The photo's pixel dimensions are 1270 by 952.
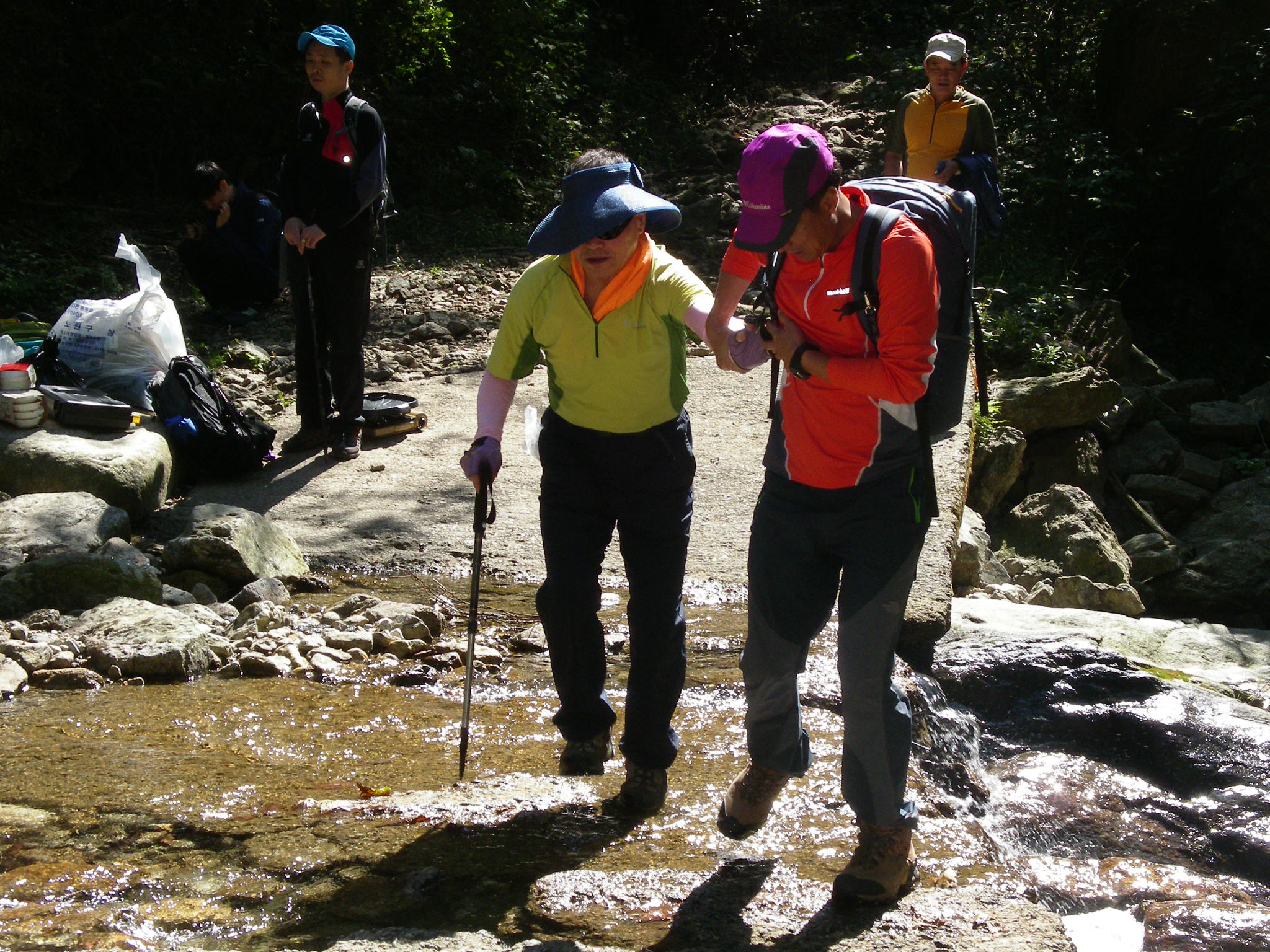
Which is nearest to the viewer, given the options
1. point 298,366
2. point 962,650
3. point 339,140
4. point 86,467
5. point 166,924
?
point 166,924

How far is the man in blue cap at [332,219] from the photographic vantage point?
21.0 feet

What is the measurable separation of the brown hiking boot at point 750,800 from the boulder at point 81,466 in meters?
3.96

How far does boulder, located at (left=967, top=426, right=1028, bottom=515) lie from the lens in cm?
805

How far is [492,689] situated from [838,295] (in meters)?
2.28

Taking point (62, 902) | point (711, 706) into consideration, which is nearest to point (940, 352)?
point (711, 706)

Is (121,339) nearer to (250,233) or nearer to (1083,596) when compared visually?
(250,233)

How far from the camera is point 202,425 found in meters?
6.56

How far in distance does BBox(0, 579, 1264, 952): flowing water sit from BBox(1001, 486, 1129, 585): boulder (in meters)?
3.37

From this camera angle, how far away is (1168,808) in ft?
13.9

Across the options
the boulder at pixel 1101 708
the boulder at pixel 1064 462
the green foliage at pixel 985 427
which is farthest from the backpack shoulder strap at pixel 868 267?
the boulder at pixel 1064 462

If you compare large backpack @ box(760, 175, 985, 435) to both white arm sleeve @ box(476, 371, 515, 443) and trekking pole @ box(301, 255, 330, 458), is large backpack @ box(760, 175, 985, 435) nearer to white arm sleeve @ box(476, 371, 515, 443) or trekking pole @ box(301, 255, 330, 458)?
white arm sleeve @ box(476, 371, 515, 443)

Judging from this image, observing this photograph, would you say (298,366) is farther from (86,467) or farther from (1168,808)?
(1168,808)

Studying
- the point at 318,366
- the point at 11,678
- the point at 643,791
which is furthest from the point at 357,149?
the point at 643,791

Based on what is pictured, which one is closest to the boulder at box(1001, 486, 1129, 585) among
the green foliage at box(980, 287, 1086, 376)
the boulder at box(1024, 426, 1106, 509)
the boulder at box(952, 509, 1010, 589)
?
the boulder at box(952, 509, 1010, 589)
